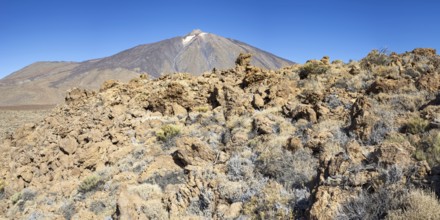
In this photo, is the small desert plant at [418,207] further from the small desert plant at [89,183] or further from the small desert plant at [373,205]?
the small desert plant at [89,183]

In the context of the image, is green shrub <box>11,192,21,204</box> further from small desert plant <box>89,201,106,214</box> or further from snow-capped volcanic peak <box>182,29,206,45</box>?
snow-capped volcanic peak <box>182,29,206,45</box>

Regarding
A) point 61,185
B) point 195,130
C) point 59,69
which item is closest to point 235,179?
point 195,130

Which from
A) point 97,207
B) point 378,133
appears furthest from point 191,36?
point 378,133

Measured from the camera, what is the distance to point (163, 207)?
5.16 m

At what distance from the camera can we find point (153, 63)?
12312cm

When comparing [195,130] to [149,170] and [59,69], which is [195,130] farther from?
[59,69]

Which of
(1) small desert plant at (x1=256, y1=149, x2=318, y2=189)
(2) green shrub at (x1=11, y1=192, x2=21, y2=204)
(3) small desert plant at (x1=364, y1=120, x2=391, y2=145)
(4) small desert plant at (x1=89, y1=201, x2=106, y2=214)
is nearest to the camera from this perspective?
(1) small desert plant at (x1=256, y1=149, x2=318, y2=189)

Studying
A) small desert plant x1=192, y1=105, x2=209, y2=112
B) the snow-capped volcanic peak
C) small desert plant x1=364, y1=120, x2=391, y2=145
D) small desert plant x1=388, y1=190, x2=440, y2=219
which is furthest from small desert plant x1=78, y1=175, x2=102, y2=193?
the snow-capped volcanic peak

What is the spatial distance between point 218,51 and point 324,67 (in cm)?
11925

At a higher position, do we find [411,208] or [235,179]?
[411,208]

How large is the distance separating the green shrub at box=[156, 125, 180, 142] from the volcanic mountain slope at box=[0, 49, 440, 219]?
0.04 meters

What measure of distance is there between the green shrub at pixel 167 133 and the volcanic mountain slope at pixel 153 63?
281ft

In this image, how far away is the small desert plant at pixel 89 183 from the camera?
7.14 metres

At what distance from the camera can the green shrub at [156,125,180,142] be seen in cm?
871
